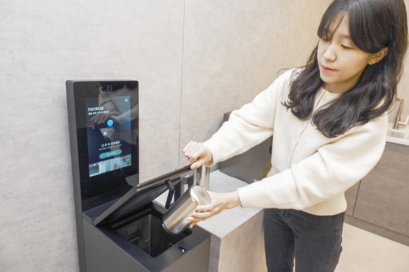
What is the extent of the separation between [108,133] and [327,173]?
0.78 metres

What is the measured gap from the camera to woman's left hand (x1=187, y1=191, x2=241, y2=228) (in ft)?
2.73

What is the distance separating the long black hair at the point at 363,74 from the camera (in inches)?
28.8

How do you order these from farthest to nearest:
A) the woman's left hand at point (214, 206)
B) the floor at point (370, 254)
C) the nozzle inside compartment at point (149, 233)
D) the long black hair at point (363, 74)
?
1. the floor at point (370, 254)
2. the nozzle inside compartment at point (149, 233)
3. the woman's left hand at point (214, 206)
4. the long black hair at point (363, 74)

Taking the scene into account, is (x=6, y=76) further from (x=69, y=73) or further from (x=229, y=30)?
(x=229, y=30)

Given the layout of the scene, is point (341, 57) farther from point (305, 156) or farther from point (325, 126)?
point (305, 156)

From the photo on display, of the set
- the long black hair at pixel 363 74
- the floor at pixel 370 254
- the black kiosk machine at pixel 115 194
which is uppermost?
the long black hair at pixel 363 74

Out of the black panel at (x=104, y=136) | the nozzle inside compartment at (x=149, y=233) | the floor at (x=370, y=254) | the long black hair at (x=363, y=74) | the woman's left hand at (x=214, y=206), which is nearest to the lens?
the long black hair at (x=363, y=74)

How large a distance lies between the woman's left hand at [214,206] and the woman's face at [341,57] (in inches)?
19.6

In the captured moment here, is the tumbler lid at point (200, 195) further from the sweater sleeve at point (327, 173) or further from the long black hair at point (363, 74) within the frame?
the long black hair at point (363, 74)

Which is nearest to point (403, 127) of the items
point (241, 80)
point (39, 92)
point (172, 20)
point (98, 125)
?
point (241, 80)

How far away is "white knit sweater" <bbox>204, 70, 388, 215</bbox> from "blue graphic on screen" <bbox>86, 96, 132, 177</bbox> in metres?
0.36

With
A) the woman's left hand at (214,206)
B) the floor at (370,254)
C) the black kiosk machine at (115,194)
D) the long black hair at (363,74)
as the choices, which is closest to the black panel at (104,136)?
the black kiosk machine at (115,194)

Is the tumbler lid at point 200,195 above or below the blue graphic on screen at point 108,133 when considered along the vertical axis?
below

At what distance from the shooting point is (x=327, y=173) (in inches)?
33.7
